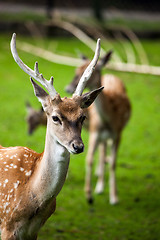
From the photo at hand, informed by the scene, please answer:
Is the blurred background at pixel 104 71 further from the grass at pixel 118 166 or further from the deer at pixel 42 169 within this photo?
the deer at pixel 42 169

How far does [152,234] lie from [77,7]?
39.7ft

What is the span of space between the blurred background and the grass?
11 millimetres

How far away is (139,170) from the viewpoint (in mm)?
7035

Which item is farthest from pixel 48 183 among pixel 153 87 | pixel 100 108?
pixel 153 87

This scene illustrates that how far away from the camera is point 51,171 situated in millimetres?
3381

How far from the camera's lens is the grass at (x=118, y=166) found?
204 inches

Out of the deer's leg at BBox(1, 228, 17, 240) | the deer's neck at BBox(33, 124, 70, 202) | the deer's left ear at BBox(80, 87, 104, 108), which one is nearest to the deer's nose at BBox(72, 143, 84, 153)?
the deer's neck at BBox(33, 124, 70, 202)

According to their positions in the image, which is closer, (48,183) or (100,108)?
(48,183)

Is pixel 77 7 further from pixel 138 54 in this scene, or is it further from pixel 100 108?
pixel 100 108

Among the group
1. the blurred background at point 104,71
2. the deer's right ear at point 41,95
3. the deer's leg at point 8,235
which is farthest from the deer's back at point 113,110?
the deer's leg at point 8,235

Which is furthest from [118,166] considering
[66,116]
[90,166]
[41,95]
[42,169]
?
[66,116]

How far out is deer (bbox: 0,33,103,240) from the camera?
3279 millimetres

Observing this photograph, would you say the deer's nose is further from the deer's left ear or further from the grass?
the grass

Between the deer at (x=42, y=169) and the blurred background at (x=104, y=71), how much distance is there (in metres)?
1.40
